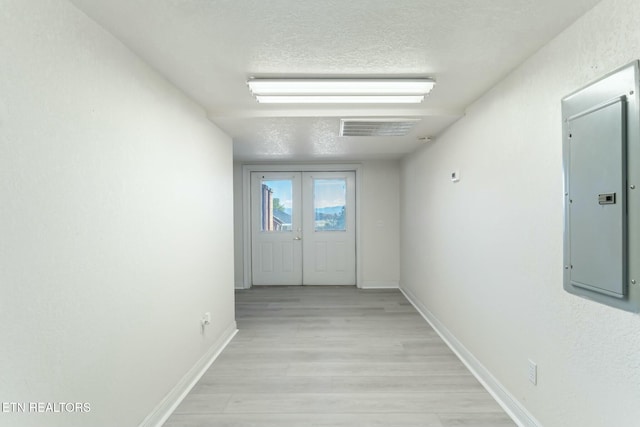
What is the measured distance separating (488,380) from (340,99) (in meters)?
2.39

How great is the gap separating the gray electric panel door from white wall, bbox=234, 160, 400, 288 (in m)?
4.01

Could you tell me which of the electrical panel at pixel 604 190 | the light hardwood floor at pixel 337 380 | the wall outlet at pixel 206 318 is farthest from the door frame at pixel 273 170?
the electrical panel at pixel 604 190

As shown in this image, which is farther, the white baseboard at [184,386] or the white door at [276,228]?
the white door at [276,228]

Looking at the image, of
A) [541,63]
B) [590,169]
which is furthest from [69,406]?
[541,63]

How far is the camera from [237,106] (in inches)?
105

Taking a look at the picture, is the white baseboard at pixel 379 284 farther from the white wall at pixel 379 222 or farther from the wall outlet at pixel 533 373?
the wall outlet at pixel 533 373

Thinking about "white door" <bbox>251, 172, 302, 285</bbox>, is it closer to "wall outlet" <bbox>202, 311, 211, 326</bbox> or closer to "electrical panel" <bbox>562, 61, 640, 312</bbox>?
"wall outlet" <bbox>202, 311, 211, 326</bbox>

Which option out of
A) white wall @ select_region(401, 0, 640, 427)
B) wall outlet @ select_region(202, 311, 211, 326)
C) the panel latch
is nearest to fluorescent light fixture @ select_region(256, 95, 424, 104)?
white wall @ select_region(401, 0, 640, 427)

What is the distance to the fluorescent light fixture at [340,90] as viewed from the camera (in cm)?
210

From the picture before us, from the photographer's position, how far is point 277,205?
5.64m

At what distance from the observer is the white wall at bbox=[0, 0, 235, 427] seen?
111 centimetres

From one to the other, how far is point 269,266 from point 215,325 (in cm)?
271

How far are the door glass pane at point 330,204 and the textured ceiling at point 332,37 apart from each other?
10.3 feet

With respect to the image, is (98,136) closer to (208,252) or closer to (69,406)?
(69,406)
